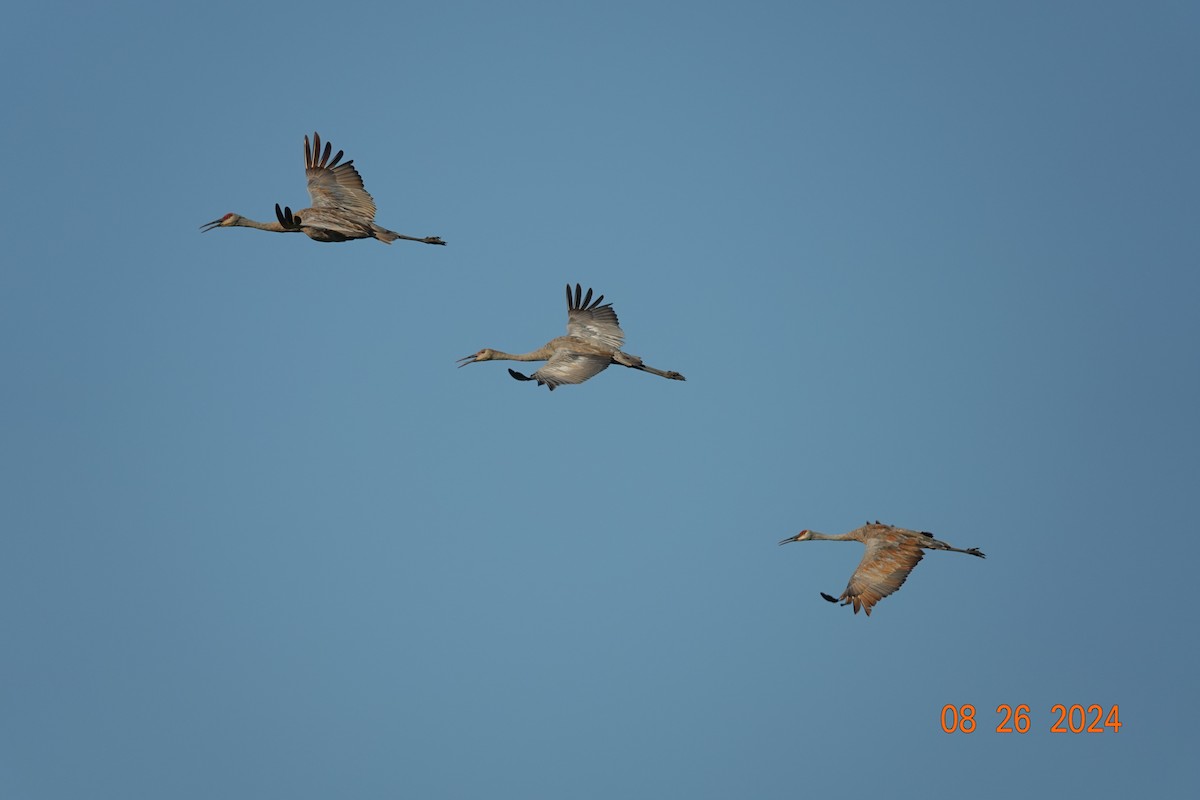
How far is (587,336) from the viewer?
153 ft

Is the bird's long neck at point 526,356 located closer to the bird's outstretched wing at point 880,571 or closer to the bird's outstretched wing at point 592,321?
the bird's outstretched wing at point 592,321

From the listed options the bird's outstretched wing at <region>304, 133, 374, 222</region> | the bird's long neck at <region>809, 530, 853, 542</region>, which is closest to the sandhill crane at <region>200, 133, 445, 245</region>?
the bird's outstretched wing at <region>304, 133, 374, 222</region>

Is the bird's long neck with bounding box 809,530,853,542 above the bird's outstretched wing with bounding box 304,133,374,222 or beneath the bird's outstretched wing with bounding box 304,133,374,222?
beneath

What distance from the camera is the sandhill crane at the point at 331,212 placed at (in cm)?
4319

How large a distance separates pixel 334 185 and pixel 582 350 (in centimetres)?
876

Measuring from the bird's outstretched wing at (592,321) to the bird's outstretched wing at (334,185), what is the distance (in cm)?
667

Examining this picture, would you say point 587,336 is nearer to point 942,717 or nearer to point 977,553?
point 977,553

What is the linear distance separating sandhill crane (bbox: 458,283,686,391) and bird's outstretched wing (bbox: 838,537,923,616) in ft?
29.2

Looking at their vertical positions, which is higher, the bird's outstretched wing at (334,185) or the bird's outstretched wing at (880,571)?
the bird's outstretched wing at (334,185)

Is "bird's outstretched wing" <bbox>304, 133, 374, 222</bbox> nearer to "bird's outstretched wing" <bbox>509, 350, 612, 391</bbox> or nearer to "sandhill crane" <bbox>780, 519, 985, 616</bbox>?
"bird's outstretched wing" <bbox>509, 350, 612, 391</bbox>

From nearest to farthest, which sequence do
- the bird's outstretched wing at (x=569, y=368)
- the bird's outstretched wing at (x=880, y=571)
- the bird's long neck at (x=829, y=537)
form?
the bird's outstretched wing at (x=880, y=571) < the bird's outstretched wing at (x=569, y=368) < the bird's long neck at (x=829, y=537)

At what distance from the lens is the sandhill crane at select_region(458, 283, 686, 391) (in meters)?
44.1

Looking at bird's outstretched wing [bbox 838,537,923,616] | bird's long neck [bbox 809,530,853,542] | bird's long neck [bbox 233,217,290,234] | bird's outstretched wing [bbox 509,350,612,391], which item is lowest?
bird's outstretched wing [bbox 838,537,923,616]

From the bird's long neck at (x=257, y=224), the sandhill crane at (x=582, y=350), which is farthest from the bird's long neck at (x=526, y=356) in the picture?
the bird's long neck at (x=257, y=224)
